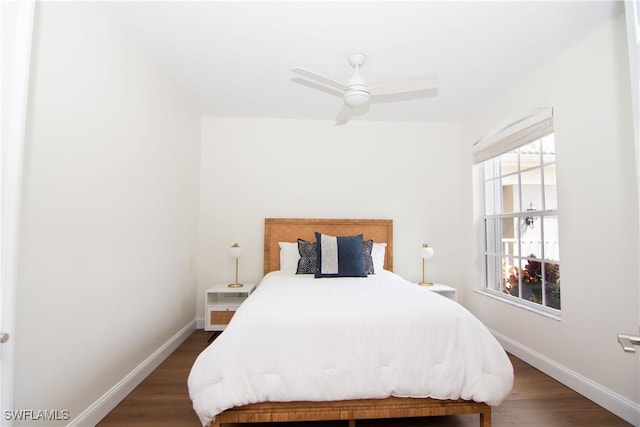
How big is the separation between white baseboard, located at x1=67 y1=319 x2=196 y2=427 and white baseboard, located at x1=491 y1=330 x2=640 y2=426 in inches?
123

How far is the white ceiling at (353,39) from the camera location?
2.01m

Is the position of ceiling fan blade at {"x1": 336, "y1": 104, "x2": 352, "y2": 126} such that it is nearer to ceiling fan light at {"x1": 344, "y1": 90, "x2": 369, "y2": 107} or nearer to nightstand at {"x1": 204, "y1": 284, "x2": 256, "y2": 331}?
ceiling fan light at {"x1": 344, "y1": 90, "x2": 369, "y2": 107}

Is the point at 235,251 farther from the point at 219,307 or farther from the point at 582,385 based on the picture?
the point at 582,385

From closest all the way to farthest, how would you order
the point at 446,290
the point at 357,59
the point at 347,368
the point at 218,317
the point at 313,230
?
the point at 347,368
the point at 357,59
the point at 218,317
the point at 446,290
the point at 313,230

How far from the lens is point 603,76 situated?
7.06ft

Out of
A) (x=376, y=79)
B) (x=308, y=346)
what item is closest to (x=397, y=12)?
(x=376, y=79)

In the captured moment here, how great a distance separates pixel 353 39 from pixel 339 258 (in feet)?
6.20

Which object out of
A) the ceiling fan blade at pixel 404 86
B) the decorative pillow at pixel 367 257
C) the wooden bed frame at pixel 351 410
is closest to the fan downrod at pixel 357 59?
the ceiling fan blade at pixel 404 86

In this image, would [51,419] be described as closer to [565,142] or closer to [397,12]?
[397,12]

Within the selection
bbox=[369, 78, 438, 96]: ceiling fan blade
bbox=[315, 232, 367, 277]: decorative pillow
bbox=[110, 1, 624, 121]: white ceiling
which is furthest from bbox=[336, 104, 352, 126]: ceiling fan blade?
bbox=[315, 232, 367, 277]: decorative pillow

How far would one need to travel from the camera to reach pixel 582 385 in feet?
7.41

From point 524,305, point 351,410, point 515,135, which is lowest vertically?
point 351,410

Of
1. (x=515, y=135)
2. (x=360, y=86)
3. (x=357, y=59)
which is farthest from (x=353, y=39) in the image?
(x=515, y=135)

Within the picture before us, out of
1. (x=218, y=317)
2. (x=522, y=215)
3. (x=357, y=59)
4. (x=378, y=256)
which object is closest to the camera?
(x=357, y=59)
